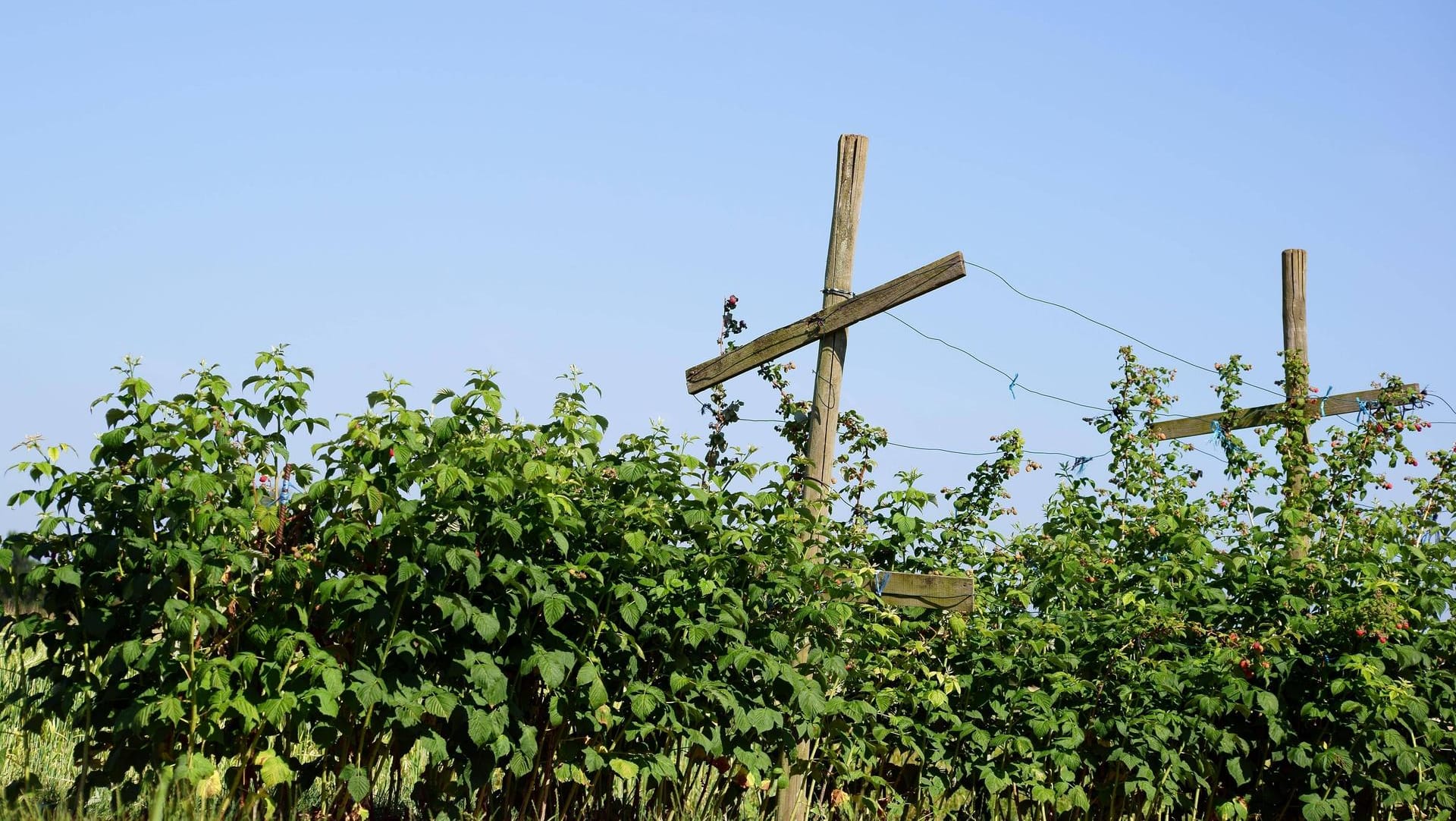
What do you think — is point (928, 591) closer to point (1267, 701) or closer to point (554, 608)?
point (1267, 701)

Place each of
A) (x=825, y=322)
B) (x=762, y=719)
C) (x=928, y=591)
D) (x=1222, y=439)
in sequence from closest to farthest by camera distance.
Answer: (x=762, y=719) < (x=928, y=591) < (x=825, y=322) < (x=1222, y=439)

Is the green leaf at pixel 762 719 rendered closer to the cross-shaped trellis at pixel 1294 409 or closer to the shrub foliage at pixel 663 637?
the shrub foliage at pixel 663 637

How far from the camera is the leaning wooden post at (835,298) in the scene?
249 inches

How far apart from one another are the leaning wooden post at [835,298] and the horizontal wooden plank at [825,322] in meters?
0.06

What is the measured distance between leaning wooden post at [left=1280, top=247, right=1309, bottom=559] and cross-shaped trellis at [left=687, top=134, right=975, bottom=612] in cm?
201

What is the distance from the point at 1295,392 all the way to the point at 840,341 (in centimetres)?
380

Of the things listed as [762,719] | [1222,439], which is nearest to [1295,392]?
[1222,439]

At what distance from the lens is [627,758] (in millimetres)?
5129

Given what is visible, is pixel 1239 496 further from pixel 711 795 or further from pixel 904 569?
pixel 711 795

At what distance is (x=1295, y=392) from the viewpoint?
8633 millimetres

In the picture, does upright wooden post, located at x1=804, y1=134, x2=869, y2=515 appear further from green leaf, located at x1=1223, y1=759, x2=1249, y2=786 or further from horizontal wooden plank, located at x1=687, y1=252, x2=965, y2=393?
green leaf, located at x1=1223, y1=759, x2=1249, y2=786

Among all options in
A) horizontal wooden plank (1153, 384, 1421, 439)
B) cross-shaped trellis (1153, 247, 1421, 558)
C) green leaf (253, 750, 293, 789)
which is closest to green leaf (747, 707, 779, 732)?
green leaf (253, 750, 293, 789)

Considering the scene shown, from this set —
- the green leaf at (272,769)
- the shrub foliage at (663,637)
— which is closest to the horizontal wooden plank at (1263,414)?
the shrub foliage at (663,637)

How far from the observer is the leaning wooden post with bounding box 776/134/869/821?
631 cm
